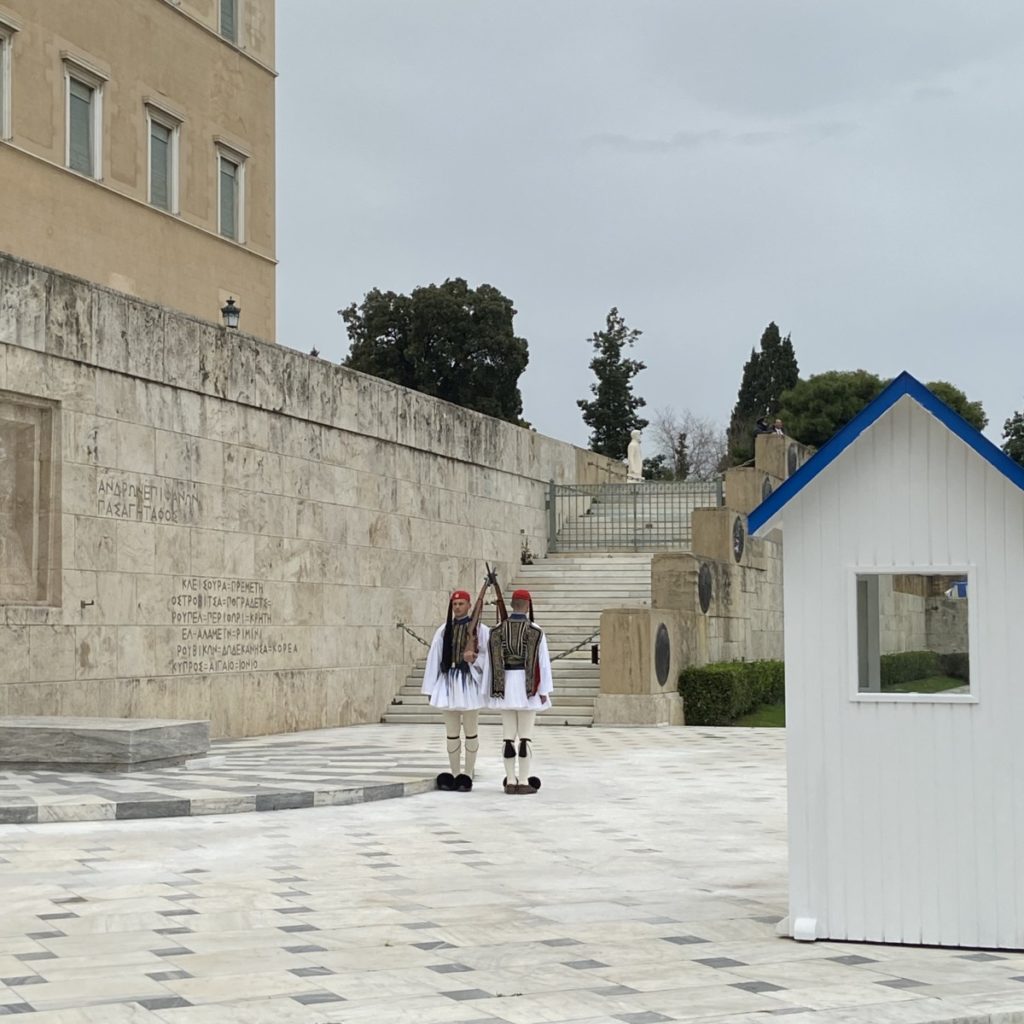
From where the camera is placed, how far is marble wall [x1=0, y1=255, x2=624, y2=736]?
54.4 ft

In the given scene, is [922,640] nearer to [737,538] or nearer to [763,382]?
[737,538]

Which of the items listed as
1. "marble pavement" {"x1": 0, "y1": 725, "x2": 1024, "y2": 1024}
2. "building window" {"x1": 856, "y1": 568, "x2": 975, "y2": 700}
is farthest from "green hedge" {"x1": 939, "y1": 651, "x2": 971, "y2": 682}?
"marble pavement" {"x1": 0, "y1": 725, "x2": 1024, "y2": 1024}

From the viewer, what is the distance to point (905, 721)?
25.3 ft

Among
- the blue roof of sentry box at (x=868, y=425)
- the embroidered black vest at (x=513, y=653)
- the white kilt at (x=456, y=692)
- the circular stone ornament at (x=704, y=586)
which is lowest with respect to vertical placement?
the white kilt at (x=456, y=692)

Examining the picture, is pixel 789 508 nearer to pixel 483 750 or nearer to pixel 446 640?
pixel 446 640

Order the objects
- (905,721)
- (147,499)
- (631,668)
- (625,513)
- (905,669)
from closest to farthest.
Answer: (905,721) → (905,669) → (147,499) → (631,668) → (625,513)

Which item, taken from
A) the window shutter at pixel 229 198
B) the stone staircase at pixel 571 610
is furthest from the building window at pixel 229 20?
the stone staircase at pixel 571 610

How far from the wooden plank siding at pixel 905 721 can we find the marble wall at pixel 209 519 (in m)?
10.2

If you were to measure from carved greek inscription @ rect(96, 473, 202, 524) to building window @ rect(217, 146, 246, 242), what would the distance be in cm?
1109

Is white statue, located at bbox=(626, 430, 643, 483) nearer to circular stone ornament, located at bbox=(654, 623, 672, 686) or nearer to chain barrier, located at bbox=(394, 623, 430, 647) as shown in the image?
chain barrier, located at bbox=(394, 623, 430, 647)

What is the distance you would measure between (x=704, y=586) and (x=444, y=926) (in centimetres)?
1735

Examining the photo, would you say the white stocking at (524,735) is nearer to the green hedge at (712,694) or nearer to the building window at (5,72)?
the green hedge at (712,694)

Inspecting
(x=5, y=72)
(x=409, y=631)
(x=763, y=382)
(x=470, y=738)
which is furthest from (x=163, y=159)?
(x=763, y=382)

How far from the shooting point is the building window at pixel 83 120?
24641 mm
